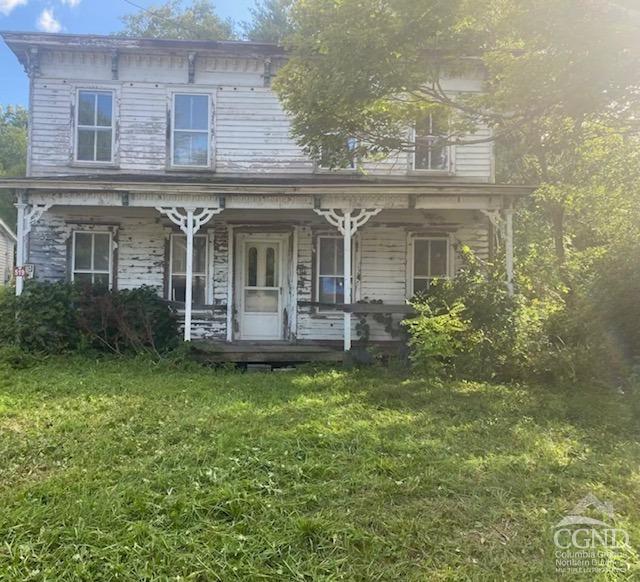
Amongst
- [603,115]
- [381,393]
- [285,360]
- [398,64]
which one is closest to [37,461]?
[381,393]

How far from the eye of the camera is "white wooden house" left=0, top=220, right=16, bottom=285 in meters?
27.4

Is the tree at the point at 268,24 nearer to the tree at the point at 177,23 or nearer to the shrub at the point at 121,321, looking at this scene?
the tree at the point at 177,23

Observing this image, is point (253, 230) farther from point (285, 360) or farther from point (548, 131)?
point (548, 131)

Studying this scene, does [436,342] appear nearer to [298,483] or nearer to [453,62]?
[298,483]

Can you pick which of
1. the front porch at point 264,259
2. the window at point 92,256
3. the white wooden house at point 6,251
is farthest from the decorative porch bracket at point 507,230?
the white wooden house at point 6,251

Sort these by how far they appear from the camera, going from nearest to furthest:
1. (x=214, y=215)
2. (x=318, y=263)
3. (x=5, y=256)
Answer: (x=214, y=215) → (x=318, y=263) → (x=5, y=256)

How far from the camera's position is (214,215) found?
415 inches

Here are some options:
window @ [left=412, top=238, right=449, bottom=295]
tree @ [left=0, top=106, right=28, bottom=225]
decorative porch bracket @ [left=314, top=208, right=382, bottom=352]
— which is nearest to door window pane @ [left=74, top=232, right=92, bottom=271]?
Answer: decorative porch bracket @ [left=314, top=208, right=382, bottom=352]

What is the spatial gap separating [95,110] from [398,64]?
7237mm

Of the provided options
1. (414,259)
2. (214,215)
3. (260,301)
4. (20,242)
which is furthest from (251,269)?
(20,242)

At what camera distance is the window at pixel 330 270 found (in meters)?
11.0

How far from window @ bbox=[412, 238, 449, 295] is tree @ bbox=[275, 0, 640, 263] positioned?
2503 millimetres

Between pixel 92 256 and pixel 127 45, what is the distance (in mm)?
4550

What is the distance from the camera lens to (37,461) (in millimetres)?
3902
